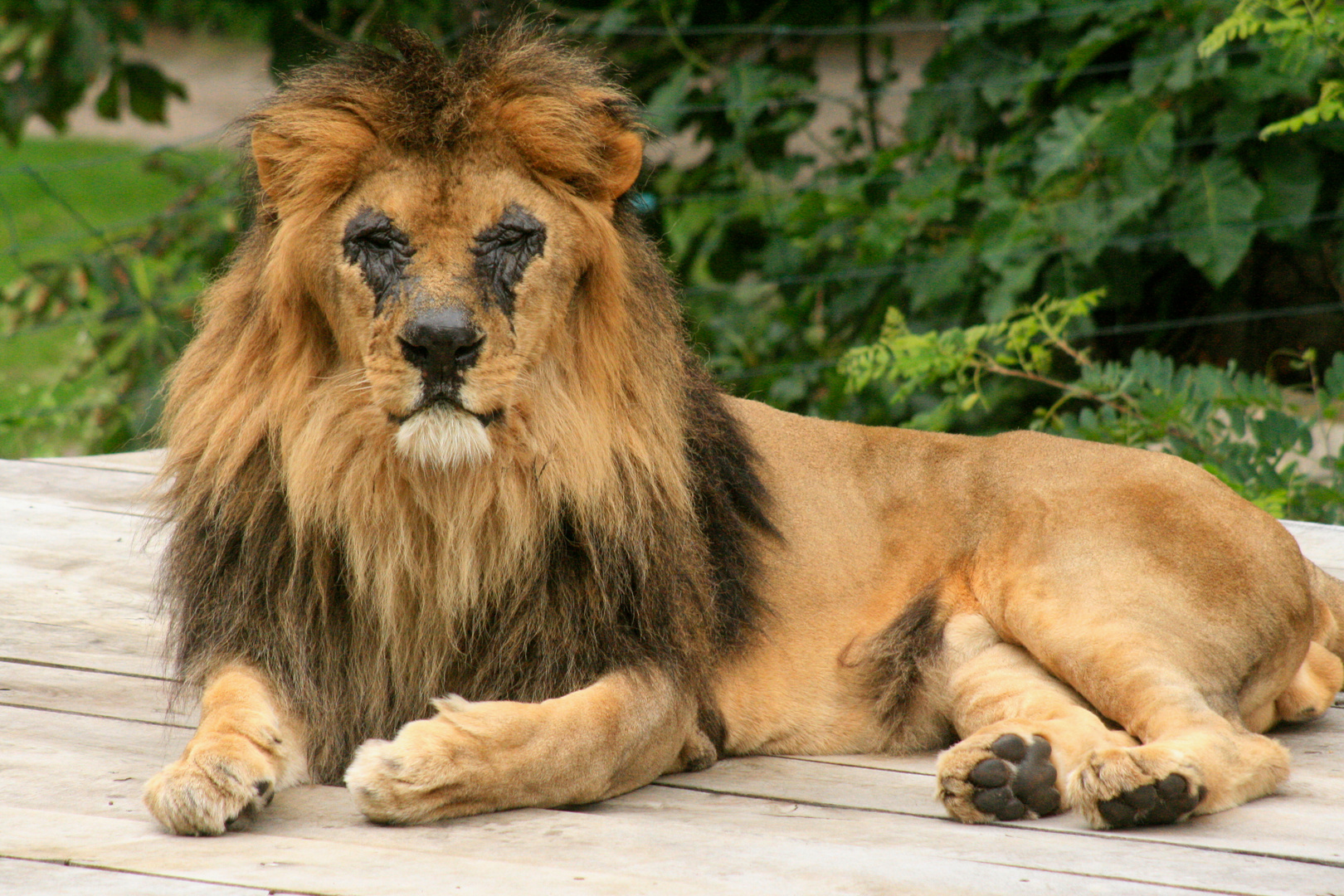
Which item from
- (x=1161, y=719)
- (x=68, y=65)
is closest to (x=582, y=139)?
(x=1161, y=719)

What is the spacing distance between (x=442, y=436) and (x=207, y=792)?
0.60 m

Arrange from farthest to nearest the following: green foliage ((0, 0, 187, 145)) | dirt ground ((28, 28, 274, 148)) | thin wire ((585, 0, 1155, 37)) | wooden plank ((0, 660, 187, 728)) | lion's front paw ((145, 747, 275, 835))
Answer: dirt ground ((28, 28, 274, 148)) < green foliage ((0, 0, 187, 145)) < thin wire ((585, 0, 1155, 37)) < wooden plank ((0, 660, 187, 728)) < lion's front paw ((145, 747, 275, 835))

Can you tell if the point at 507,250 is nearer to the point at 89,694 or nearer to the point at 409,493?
the point at 409,493

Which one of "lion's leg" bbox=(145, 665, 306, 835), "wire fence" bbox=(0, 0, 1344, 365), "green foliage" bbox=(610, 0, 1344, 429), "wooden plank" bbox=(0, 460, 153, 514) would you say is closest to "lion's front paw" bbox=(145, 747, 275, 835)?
"lion's leg" bbox=(145, 665, 306, 835)

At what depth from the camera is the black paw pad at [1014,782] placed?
2.35 m

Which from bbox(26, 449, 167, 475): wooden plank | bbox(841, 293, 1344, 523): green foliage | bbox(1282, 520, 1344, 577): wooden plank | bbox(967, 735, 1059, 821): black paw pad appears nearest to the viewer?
bbox(967, 735, 1059, 821): black paw pad

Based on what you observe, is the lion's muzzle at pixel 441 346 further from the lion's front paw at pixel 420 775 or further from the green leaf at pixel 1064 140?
the green leaf at pixel 1064 140

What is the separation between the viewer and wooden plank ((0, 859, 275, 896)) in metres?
1.87

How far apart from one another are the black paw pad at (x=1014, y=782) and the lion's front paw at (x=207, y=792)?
3.45 ft

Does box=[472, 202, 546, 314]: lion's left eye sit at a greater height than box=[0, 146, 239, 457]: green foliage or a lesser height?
greater

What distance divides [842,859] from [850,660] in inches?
35.1

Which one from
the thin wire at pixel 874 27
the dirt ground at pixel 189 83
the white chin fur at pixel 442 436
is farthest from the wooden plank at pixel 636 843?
the dirt ground at pixel 189 83

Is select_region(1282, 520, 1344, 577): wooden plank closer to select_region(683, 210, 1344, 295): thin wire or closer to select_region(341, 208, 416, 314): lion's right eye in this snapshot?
select_region(683, 210, 1344, 295): thin wire

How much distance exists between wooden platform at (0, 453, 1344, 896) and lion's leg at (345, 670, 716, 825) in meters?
0.04
